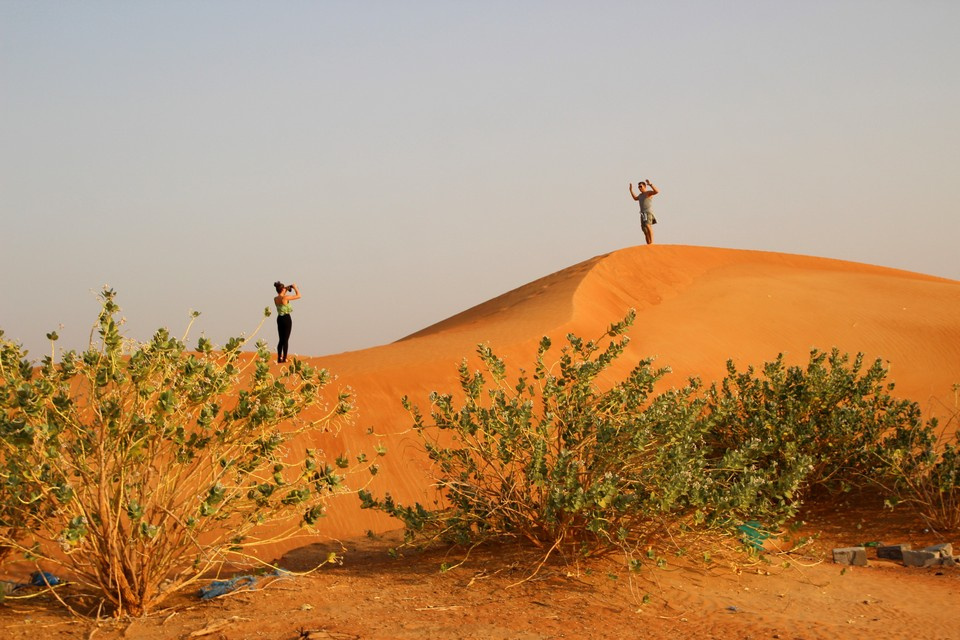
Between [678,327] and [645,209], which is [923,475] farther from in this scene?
[645,209]

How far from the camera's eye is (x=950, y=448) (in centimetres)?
915

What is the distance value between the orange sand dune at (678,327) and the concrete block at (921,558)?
4630mm

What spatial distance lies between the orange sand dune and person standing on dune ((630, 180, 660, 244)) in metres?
0.77

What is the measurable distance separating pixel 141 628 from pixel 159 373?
1.54 m

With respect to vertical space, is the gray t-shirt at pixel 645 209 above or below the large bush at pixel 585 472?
above

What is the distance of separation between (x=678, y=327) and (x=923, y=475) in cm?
891

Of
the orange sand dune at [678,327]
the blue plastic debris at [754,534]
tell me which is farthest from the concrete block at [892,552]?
the orange sand dune at [678,327]

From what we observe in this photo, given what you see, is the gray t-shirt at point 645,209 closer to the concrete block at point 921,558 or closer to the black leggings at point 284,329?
the black leggings at point 284,329

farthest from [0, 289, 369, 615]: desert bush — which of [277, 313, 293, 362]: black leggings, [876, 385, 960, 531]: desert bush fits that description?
[277, 313, 293, 362]: black leggings

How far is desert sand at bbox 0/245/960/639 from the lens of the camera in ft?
19.1

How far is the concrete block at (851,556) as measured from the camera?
7.97m

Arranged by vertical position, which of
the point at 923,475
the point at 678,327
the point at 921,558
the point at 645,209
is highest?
the point at 645,209

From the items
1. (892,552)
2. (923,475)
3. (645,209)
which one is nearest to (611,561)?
(892,552)

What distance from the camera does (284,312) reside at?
13.1m
